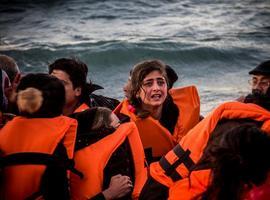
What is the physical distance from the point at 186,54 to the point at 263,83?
279 inches

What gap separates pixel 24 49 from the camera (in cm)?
1020

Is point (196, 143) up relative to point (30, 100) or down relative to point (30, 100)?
down

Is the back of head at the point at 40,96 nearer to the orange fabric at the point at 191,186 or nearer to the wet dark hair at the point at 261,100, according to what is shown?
the orange fabric at the point at 191,186

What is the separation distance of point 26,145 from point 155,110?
1.50 metres

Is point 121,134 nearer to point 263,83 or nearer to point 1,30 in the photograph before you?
point 263,83

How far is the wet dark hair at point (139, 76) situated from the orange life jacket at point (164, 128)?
66 millimetres

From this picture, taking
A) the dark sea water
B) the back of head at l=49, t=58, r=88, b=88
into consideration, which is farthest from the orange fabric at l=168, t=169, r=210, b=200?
the dark sea water

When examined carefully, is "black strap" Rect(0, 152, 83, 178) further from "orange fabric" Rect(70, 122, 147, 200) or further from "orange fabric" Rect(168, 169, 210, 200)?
"orange fabric" Rect(168, 169, 210, 200)

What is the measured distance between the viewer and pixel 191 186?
1961mm

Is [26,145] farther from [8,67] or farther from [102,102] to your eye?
[102,102]

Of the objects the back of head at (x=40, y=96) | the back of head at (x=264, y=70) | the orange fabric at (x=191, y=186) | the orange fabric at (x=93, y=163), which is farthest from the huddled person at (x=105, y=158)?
the back of head at (x=264, y=70)

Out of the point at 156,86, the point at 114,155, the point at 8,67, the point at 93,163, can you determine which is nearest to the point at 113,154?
the point at 114,155

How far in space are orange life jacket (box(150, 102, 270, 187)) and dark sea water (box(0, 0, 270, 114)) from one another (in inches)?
152

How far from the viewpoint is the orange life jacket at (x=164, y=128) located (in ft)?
10.4
